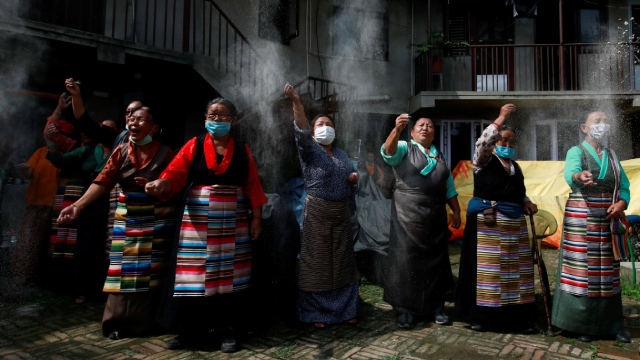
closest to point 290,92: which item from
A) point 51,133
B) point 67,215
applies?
point 67,215

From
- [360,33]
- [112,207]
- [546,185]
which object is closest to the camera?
[112,207]

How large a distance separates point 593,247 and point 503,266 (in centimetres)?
70

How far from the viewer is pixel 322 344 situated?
3023 mm

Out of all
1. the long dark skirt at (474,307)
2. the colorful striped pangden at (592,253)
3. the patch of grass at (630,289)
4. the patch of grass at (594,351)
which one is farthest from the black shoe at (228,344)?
the patch of grass at (630,289)

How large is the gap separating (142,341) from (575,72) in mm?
11661

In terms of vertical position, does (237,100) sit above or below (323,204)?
above

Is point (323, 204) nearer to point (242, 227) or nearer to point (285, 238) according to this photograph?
point (285, 238)

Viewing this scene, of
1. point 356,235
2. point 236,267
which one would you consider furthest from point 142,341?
point 356,235

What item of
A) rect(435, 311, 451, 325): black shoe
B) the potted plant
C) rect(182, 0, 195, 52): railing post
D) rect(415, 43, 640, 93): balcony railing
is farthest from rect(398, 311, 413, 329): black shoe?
the potted plant

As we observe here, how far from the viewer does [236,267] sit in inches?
118

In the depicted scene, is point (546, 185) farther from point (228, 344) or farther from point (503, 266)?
point (228, 344)

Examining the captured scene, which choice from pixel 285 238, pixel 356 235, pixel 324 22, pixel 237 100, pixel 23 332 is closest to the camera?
pixel 23 332

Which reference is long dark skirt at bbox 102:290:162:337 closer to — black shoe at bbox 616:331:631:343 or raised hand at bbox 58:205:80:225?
raised hand at bbox 58:205:80:225

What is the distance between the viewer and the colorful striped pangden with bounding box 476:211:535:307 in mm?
3289
